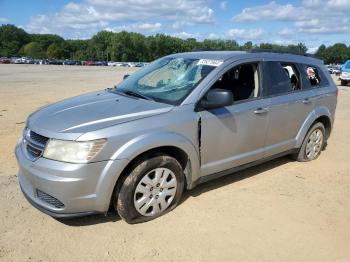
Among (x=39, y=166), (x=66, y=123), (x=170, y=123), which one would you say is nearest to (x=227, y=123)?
(x=170, y=123)

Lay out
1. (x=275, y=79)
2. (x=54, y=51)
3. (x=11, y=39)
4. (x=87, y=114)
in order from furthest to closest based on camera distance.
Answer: (x=11, y=39) → (x=54, y=51) → (x=275, y=79) → (x=87, y=114)

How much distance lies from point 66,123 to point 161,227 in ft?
4.57

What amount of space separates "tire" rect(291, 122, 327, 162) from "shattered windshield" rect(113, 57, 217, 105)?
2310 mm

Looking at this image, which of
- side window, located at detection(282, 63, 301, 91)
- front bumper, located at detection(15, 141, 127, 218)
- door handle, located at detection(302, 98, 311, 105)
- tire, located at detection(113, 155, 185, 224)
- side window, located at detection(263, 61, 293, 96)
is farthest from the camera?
door handle, located at detection(302, 98, 311, 105)

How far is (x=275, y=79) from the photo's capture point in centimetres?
530

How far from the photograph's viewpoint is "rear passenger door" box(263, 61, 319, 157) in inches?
205

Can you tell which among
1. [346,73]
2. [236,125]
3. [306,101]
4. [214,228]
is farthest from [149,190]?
[346,73]

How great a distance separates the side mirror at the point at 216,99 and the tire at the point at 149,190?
0.71 metres

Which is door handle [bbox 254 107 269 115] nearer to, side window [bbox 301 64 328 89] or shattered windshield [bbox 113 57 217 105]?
shattered windshield [bbox 113 57 217 105]

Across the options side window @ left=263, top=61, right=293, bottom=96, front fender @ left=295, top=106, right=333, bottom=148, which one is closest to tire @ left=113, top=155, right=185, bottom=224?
side window @ left=263, top=61, right=293, bottom=96

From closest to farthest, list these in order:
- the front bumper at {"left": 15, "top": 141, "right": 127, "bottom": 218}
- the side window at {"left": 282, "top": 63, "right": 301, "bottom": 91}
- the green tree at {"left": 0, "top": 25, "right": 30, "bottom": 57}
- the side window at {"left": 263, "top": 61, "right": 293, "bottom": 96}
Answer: the front bumper at {"left": 15, "top": 141, "right": 127, "bottom": 218} → the side window at {"left": 263, "top": 61, "right": 293, "bottom": 96} → the side window at {"left": 282, "top": 63, "right": 301, "bottom": 91} → the green tree at {"left": 0, "top": 25, "right": 30, "bottom": 57}

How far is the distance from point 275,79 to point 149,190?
2.40 meters

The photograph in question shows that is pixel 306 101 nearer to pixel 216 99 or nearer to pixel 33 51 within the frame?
pixel 216 99

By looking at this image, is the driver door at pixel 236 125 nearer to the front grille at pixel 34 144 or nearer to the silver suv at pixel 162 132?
the silver suv at pixel 162 132
